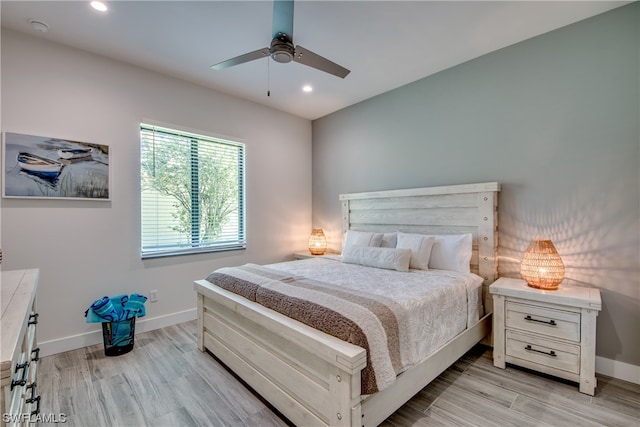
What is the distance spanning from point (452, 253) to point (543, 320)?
84 centimetres

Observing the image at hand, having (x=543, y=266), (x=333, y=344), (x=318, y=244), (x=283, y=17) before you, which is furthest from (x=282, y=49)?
(x=318, y=244)

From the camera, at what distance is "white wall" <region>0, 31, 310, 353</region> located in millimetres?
2506

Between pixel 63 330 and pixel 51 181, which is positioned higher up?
pixel 51 181

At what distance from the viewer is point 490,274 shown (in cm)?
277

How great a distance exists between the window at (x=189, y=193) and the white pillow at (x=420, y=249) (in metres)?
2.17

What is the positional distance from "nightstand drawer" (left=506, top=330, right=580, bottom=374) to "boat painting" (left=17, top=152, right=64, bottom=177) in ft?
13.5

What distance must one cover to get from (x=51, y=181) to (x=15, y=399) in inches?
89.6

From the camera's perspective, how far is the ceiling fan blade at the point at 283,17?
72.3 inches

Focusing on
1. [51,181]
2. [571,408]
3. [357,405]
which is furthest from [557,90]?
[51,181]

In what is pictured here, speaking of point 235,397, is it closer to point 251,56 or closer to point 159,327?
point 159,327

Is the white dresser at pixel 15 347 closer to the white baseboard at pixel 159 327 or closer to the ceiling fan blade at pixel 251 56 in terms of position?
the white baseboard at pixel 159 327

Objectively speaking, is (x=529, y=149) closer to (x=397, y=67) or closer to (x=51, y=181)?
(x=397, y=67)

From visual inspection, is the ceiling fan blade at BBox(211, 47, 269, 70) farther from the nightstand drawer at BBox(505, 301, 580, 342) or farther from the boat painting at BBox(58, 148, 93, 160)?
the nightstand drawer at BBox(505, 301, 580, 342)

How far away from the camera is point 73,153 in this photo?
2.71 meters
